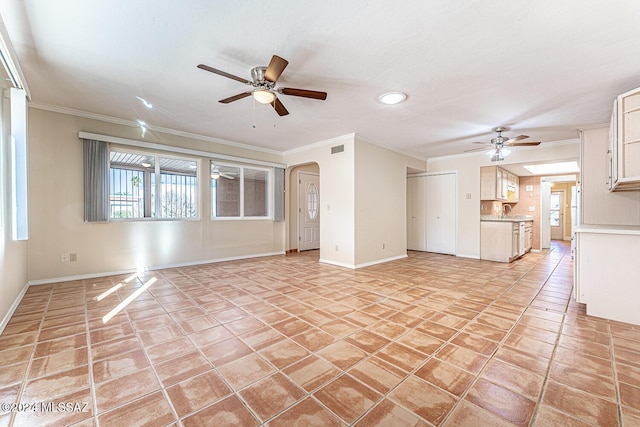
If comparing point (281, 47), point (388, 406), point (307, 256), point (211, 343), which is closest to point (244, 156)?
point (307, 256)

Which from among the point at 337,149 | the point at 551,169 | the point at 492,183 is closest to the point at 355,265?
the point at 337,149

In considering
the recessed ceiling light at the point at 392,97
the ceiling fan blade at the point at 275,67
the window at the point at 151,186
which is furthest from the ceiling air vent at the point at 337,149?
the ceiling fan blade at the point at 275,67

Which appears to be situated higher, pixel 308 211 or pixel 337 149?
pixel 337 149

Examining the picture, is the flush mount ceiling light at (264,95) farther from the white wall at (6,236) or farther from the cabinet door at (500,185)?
the cabinet door at (500,185)

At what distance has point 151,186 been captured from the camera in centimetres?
460

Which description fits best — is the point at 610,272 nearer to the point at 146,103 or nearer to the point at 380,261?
the point at 380,261

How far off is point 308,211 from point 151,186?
3651mm

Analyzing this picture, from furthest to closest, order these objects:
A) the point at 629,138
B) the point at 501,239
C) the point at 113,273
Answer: the point at 501,239 < the point at 113,273 < the point at 629,138

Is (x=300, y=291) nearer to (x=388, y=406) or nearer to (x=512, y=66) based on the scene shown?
(x=388, y=406)

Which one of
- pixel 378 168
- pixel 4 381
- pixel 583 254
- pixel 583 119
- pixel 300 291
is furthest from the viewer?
pixel 378 168

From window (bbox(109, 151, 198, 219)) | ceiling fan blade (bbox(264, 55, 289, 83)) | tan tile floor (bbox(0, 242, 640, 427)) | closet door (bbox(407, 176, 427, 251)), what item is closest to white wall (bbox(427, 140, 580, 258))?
closet door (bbox(407, 176, 427, 251))

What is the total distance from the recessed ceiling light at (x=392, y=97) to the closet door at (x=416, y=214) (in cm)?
403

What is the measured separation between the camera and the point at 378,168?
534 centimetres

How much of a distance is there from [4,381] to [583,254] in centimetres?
487
